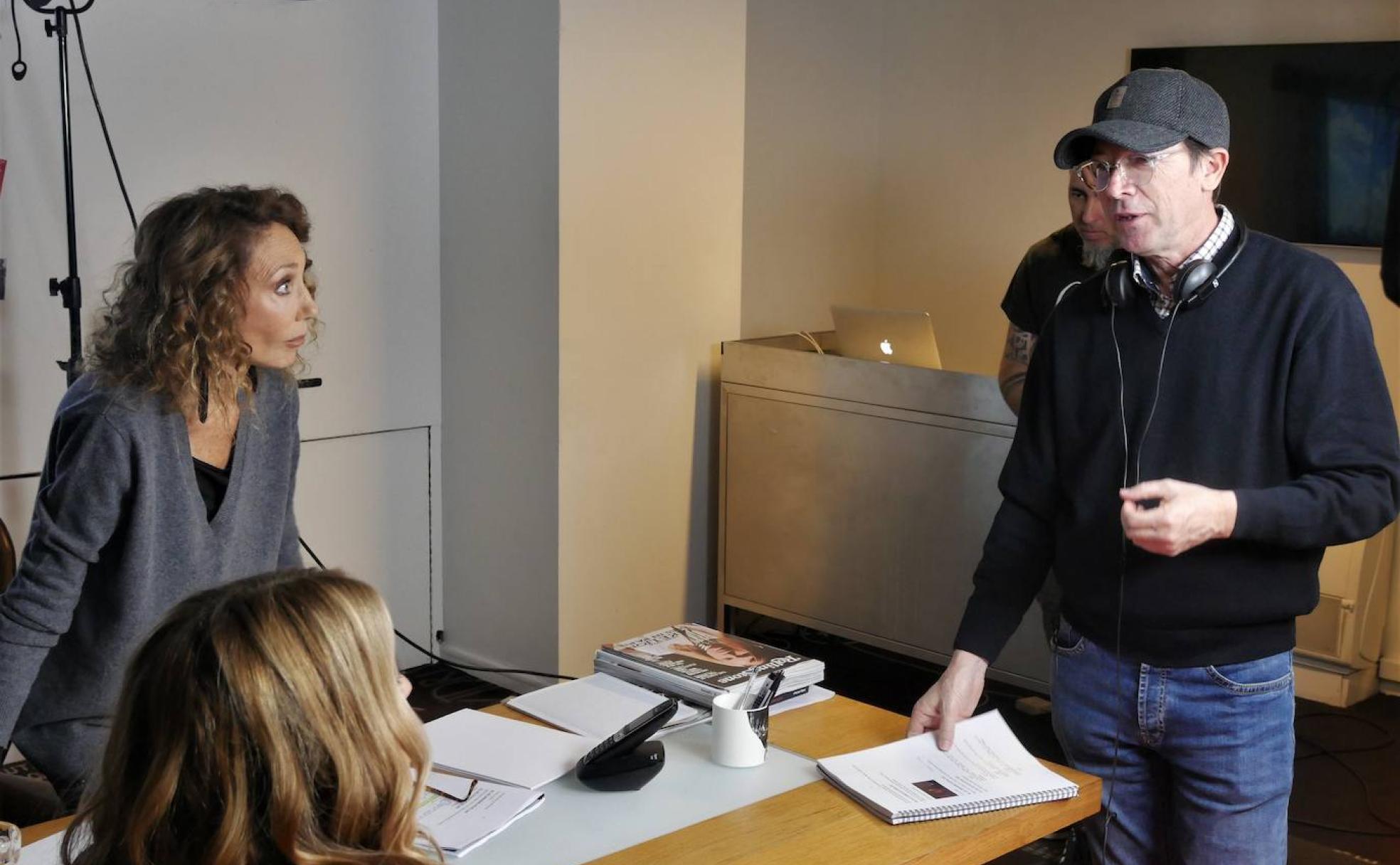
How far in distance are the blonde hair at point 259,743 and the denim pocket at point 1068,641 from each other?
101cm

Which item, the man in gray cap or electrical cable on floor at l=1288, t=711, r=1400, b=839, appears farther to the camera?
electrical cable on floor at l=1288, t=711, r=1400, b=839

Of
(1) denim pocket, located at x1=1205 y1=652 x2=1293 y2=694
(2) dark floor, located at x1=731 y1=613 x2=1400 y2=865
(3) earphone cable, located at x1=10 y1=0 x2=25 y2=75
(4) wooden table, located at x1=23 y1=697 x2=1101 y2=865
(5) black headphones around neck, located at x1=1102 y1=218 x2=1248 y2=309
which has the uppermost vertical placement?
(3) earphone cable, located at x1=10 y1=0 x2=25 y2=75

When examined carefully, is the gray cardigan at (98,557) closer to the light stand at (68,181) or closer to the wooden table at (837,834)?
the wooden table at (837,834)

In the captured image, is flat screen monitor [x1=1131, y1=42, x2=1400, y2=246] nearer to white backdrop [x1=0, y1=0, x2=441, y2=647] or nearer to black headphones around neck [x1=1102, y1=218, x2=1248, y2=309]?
white backdrop [x1=0, y1=0, x2=441, y2=647]

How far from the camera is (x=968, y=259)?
4945 mm

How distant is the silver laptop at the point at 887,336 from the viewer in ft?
12.6

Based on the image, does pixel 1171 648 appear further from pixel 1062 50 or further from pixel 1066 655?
pixel 1062 50

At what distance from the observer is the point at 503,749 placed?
186cm

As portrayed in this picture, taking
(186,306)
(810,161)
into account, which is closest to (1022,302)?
(186,306)

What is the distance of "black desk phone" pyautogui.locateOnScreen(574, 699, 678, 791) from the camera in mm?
1731

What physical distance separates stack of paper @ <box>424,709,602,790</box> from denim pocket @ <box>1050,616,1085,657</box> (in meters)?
0.65

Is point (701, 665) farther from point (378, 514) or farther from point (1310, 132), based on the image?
point (1310, 132)

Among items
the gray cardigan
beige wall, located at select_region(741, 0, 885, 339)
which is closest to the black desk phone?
the gray cardigan

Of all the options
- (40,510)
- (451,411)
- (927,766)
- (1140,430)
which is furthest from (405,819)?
(451,411)
